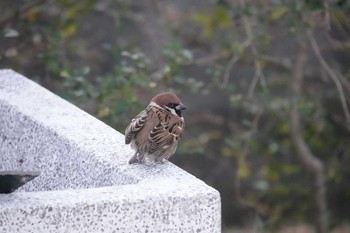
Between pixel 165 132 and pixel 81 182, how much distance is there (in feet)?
2.42

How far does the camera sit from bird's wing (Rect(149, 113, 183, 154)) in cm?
359

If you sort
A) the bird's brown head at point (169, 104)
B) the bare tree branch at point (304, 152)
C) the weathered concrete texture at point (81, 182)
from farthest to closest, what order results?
the bare tree branch at point (304, 152)
the bird's brown head at point (169, 104)
the weathered concrete texture at point (81, 182)

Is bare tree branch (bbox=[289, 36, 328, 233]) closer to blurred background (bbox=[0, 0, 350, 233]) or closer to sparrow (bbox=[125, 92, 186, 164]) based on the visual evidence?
blurred background (bbox=[0, 0, 350, 233])

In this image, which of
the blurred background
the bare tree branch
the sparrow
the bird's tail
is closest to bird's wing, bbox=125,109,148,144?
the sparrow

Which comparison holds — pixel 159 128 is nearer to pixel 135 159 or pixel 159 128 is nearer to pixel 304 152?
pixel 135 159

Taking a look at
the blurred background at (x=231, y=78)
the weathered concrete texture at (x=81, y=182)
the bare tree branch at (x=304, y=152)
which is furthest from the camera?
the bare tree branch at (x=304, y=152)

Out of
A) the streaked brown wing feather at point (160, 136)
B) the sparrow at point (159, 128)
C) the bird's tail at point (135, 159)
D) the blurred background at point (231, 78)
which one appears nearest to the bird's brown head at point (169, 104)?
the sparrow at point (159, 128)

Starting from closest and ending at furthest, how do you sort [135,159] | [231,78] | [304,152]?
1. [135,159]
2. [304,152]
3. [231,78]

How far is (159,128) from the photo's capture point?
3668 mm

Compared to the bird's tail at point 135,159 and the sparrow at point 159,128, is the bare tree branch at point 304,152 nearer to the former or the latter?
the sparrow at point 159,128

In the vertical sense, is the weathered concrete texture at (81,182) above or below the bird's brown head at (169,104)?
above

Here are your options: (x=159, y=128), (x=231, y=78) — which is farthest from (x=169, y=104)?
(x=231, y=78)

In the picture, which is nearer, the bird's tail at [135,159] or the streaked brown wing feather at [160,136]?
the bird's tail at [135,159]

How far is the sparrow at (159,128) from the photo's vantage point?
3400mm
